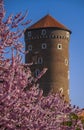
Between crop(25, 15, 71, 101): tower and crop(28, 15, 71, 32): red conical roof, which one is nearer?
crop(25, 15, 71, 101): tower

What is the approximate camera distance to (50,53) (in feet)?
210

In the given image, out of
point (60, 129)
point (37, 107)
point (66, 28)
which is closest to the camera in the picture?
point (37, 107)

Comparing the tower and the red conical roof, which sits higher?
the red conical roof

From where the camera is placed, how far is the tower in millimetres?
63188

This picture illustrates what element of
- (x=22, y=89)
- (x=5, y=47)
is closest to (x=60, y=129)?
(x=22, y=89)

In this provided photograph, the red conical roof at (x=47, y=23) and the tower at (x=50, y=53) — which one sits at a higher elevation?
the red conical roof at (x=47, y=23)

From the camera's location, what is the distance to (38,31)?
66.8 metres

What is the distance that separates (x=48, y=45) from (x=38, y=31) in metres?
3.37

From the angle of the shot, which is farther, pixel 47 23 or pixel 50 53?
pixel 47 23

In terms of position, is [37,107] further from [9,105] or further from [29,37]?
[29,37]

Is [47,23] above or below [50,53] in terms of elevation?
above

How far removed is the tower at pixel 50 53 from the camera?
207ft

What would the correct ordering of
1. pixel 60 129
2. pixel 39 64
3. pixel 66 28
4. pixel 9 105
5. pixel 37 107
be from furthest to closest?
1. pixel 66 28
2. pixel 39 64
3. pixel 60 129
4. pixel 37 107
5. pixel 9 105

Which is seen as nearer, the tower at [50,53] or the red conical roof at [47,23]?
the tower at [50,53]
